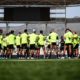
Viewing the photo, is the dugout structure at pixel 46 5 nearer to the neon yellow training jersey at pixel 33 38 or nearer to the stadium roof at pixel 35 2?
the stadium roof at pixel 35 2

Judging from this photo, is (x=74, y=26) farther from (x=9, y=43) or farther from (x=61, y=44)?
(x=9, y=43)

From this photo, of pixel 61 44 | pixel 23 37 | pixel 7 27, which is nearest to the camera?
pixel 23 37

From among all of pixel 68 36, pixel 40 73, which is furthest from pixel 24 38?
pixel 40 73

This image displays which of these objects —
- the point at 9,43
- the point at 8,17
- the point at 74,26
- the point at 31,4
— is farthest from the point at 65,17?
the point at 9,43

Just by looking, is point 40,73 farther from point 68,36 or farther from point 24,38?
point 24,38

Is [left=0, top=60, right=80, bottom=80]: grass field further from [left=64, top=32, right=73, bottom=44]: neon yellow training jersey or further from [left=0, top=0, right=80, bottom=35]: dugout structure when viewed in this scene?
[left=0, top=0, right=80, bottom=35]: dugout structure

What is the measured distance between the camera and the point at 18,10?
24.3 meters

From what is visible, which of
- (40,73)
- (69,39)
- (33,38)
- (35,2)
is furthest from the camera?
(35,2)

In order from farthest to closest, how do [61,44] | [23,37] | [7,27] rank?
[7,27] → [61,44] → [23,37]

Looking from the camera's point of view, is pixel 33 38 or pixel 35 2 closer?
pixel 33 38

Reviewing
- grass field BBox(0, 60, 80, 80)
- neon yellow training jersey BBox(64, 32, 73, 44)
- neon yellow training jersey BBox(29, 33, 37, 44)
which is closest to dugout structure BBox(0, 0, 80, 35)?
neon yellow training jersey BBox(29, 33, 37, 44)

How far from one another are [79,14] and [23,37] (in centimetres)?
934

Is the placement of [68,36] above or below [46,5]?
below

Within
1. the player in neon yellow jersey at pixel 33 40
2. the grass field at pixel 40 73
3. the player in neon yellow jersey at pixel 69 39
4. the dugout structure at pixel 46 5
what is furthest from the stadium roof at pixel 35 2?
the grass field at pixel 40 73
